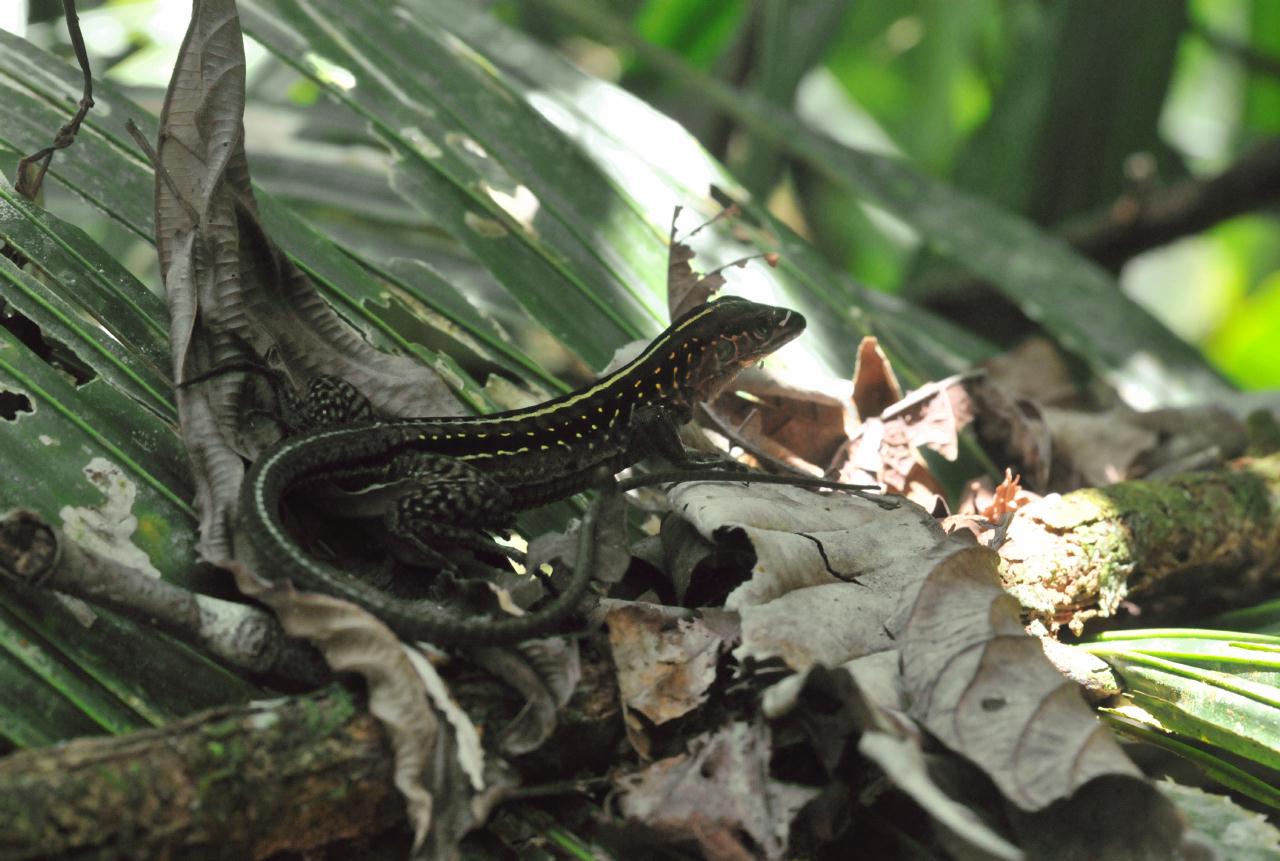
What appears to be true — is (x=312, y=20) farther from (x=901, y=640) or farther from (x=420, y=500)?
(x=901, y=640)

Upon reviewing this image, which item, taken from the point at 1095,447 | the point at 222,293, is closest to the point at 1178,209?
the point at 1095,447

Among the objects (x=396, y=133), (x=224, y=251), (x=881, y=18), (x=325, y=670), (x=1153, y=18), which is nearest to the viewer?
(x=325, y=670)

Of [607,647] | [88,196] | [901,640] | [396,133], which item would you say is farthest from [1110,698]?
[88,196]

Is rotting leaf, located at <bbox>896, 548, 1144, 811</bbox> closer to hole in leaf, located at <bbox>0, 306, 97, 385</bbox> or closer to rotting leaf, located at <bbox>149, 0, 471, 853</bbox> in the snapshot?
rotting leaf, located at <bbox>149, 0, 471, 853</bbox>

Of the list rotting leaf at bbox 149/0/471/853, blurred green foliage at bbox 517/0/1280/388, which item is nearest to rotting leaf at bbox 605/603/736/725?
rotting leaf at bbox 149/0/471/853

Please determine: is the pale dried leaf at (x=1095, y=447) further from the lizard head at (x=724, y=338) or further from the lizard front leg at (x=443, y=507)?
the lizard front leg at (x=443, y=507)

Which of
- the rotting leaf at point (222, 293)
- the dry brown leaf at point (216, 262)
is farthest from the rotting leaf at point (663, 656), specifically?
the dry brown leaf at point (216, 262)
